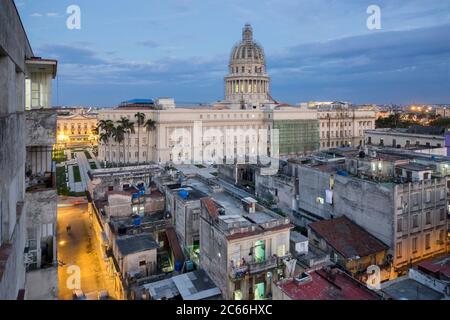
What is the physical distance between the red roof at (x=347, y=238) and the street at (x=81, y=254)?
1644 cm

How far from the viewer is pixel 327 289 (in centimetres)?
1680

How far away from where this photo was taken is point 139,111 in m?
80.8

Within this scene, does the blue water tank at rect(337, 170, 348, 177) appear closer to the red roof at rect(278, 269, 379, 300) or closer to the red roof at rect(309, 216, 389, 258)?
the red roof at rect(309, 216, 389, 258)

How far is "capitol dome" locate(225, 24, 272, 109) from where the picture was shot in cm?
10694

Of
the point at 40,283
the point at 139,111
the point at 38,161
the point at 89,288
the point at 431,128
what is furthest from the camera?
the point at 139,111

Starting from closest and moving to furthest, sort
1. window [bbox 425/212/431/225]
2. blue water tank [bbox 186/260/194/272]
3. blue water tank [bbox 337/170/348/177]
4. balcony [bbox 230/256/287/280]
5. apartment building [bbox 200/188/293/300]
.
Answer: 1. balcony [bbox 230/256/287/280]
2. apartment building [bbox 200/188/293/300]
3. blue water tank [bbox 186/260/194/272]
4. window [bbox 425/212/431/225]
5. blue water tank [bbox 337/170/348/177]

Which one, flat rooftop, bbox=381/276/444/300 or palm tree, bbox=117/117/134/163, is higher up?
palm tree, bbox=117/117/134/163

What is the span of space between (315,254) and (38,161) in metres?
18.2

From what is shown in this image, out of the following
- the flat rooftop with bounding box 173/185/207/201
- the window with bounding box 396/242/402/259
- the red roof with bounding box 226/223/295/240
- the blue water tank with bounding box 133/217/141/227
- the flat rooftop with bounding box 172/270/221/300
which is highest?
the flat rooftop with bounding box 173/185/207/201

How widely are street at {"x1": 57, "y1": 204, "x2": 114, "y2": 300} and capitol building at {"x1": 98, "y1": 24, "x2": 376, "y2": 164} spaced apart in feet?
120

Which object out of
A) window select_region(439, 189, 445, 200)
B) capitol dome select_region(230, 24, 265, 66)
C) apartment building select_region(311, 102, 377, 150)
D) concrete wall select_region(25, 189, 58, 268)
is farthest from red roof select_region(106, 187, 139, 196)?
capitol dome select_region(230, 24, 265, 66)

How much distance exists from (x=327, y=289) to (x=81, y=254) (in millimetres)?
23972
